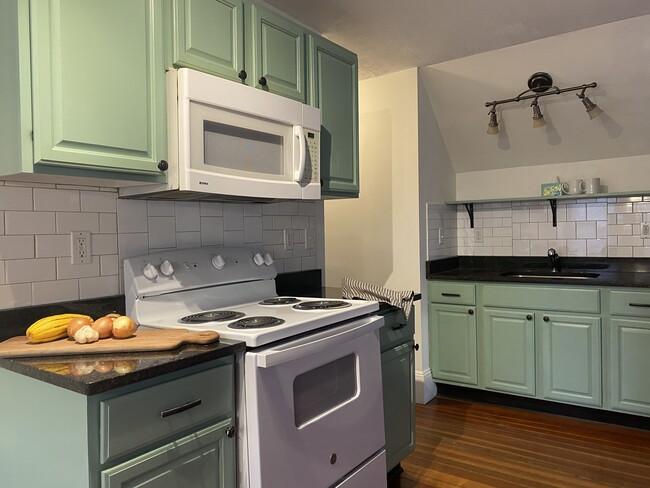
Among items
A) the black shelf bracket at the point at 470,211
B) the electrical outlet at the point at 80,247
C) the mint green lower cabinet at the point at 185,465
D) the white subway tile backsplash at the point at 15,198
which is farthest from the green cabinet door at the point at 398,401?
the black shelf bracket at the point at 470,211

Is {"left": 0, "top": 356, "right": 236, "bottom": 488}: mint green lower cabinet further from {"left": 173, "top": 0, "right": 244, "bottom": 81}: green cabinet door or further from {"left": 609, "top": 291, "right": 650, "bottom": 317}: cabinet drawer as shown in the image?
{"left": 609, "top": 291, "right": 650, "bottom": 317}: cabinet drawer

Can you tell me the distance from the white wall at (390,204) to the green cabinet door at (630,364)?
44.5 inches

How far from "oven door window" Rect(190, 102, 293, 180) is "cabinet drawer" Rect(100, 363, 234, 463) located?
69 centimetres

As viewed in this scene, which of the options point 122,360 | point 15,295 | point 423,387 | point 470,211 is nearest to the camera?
point 122,360

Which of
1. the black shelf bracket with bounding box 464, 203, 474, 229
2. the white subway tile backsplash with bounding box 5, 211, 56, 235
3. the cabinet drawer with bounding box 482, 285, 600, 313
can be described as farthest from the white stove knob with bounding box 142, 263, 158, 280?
the black shelf bracket with bounding box 464, 203, 474, 229

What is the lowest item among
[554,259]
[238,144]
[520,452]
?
[520,452]

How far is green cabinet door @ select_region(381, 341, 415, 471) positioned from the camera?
2.20 metres

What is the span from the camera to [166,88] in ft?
5.28

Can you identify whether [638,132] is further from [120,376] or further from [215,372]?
[120,376]

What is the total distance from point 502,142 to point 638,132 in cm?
83

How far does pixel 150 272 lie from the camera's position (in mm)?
1789

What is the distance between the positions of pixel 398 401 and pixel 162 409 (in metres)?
1.32

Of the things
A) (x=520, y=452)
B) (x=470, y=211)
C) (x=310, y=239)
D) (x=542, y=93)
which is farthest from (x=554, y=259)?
(x=310, y=239)

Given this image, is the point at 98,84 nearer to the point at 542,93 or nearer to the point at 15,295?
the point at 15,295
